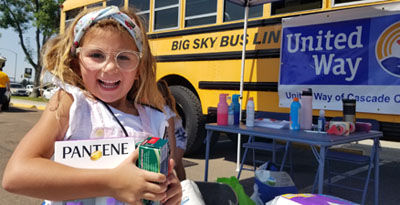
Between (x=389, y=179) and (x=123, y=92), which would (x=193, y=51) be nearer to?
(x=389, y=179)

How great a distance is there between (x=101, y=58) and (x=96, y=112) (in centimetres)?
15

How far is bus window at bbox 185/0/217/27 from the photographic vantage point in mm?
3893

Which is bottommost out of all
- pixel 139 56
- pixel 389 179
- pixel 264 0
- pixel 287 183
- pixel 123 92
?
pixel 389 179

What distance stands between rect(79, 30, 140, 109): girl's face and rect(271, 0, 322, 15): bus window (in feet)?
8.85

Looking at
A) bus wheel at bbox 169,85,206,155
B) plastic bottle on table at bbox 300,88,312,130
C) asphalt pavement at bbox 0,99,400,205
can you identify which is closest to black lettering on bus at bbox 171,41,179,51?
bus wheel at bbox 169,85,206,155

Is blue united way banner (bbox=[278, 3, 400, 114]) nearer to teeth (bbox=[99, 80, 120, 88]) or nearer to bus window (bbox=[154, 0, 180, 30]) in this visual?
bus window (bbox=[154, 0, 180, 30])

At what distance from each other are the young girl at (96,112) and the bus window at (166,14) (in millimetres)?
3395

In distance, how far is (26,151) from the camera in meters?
0.71

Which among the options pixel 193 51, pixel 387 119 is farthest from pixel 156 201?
pixel 193 51

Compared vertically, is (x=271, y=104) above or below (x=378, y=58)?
below

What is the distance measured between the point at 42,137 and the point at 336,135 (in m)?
1.97

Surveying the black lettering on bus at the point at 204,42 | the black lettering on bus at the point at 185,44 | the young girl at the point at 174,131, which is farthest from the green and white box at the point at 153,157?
the black lettering on bus at the point at 185,44

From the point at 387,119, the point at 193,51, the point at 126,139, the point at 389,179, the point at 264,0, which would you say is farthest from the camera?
the point at 193,51

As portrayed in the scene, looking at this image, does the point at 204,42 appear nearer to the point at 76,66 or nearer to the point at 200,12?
the point at 200,12
